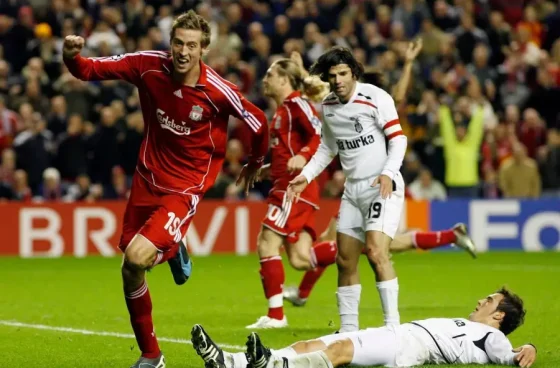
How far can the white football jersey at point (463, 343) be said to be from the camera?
771 centimetres

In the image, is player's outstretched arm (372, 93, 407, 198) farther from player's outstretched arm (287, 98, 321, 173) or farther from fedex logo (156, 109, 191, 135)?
player's outstretched arm (287, 98, 321, 173)

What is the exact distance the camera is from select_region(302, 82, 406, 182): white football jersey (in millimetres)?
8812

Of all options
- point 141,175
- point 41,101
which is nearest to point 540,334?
point 141,175

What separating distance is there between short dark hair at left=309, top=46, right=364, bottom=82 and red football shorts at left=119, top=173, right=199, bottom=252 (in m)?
1.48

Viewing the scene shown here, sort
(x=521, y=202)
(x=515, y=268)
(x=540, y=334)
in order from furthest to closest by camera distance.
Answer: (x=521, y=202)
(x=515, y=268)
(x=540, y=334)

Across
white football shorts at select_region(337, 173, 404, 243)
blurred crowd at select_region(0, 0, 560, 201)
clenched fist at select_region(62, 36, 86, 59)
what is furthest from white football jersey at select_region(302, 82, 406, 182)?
blurred crowd at select_region(0, 0, 560, 201)

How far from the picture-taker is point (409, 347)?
7.58m

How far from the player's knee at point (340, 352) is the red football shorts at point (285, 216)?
367cm

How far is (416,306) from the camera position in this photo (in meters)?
12.0

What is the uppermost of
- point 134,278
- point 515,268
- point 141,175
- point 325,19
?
point 325,19

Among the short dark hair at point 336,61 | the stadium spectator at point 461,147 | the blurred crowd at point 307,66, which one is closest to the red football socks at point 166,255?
the short dark hair at point 336,61

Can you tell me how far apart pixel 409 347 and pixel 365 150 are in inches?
74.0

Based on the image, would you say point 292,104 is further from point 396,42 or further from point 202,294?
point 396,42

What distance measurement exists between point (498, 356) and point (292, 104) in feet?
12.9
